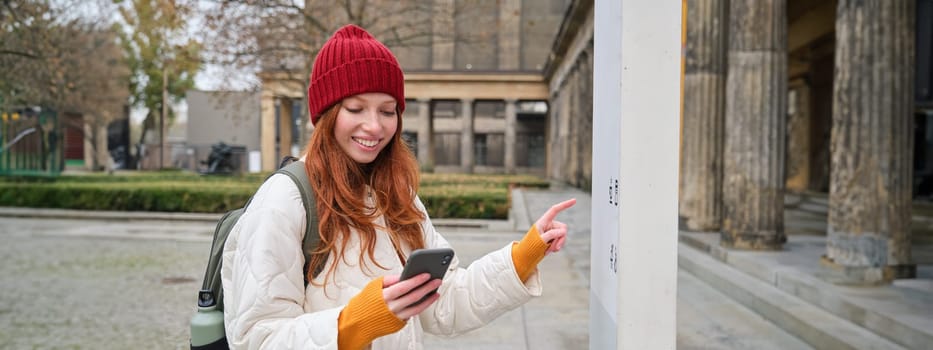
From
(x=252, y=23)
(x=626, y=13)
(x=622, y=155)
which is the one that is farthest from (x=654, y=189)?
(x=252, y=23)

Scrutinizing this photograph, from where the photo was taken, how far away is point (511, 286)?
204 cm

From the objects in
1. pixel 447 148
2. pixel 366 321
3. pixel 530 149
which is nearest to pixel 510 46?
pixel 530 149

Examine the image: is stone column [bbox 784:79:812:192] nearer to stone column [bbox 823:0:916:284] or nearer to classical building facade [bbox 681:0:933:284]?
classical building facade [bbox 681:0:933:284]

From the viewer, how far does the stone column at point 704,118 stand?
10414 millimetres

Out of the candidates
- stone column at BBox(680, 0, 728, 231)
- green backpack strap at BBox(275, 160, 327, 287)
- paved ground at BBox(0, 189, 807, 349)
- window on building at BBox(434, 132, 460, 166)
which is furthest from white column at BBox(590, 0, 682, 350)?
window on building at BBox(434, 132, 460, 166)

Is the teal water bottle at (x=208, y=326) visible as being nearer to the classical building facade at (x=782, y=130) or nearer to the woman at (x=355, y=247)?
the woman at (x=355, y=247)

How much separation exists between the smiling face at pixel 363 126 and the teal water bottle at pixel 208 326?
0.64 m

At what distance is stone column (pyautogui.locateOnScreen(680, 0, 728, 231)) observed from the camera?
34.2ft

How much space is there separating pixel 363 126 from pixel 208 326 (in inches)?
30.4

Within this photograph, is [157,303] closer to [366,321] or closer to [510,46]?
[366,321]

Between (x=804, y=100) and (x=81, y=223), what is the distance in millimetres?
21721

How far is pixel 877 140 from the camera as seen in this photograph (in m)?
6.01

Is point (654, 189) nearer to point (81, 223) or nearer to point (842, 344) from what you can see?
point (842, 344)

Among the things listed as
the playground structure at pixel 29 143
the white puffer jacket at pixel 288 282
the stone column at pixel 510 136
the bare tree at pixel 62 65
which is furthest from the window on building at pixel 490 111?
the white puffer jacket at pixel 288 282
